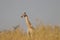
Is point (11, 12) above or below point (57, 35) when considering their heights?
above

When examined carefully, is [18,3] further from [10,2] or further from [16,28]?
[16,28]

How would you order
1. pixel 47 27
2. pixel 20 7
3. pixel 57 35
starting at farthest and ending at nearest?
1. pixel 20 7
2. pixel 47 27
3. pixel 57 35

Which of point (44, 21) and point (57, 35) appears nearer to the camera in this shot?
point (57, 35)

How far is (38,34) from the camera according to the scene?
2211 millimetres

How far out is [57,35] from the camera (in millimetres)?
2100

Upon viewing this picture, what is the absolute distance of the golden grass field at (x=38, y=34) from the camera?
211cm

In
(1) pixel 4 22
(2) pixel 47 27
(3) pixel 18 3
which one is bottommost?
(2) pixel 47 27

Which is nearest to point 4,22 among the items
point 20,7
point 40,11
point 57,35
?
point 20,7

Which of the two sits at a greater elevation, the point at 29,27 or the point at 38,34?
the point at 29,27

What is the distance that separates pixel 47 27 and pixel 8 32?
1.61 ft

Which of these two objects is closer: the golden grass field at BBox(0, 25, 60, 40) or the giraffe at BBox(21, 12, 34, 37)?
the golden grass field at BBox(0, 25, 60, 40)

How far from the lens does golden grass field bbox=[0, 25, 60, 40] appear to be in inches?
83.0

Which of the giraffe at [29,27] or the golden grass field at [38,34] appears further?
the giraffe at [29,27]

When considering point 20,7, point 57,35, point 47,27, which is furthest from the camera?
point 20,7
